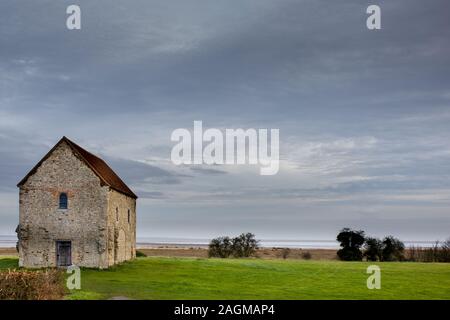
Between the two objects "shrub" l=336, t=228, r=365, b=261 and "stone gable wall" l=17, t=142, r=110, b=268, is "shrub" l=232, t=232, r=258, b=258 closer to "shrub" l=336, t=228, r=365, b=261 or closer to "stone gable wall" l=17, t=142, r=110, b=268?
"shrub" l=336, t=228, r=365, b=261

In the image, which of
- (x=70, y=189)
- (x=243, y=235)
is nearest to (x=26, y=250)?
(x=70, y=189)

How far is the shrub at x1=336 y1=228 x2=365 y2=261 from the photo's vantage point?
255 feet

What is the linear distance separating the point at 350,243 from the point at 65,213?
46.0 meters

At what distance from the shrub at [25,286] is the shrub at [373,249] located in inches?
2346

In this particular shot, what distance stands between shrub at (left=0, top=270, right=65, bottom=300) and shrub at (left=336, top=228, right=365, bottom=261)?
5771 centimetres

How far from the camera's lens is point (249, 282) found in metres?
37.5

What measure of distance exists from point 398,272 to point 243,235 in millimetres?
44415

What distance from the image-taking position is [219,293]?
30828 millimetres

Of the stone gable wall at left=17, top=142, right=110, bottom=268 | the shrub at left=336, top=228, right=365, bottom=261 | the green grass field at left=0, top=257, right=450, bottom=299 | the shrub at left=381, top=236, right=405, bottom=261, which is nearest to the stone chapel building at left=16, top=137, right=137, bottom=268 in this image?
the stone gable wall at left=17, top=142, right=110, bottom=268

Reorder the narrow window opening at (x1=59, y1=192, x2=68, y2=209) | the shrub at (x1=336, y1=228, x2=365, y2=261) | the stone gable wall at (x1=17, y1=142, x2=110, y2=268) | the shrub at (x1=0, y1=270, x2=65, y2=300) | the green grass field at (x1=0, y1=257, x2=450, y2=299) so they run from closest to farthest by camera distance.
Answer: the shrub at (x1=0, y1=270, x2=65, y2=300), the green grass field at (x1=0, y1=257, x2=450, y2=299), the stone gable wall at (x1=17, y1=142, x2=110, y2=268), the narrow window opening at (x1=59, y1=192, x2=68, y2=209), the shrub at (x1=336, y1=228, x2=365, y2=261)

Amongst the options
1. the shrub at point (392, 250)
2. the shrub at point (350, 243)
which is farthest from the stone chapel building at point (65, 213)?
the shrub at point (392, 250)
